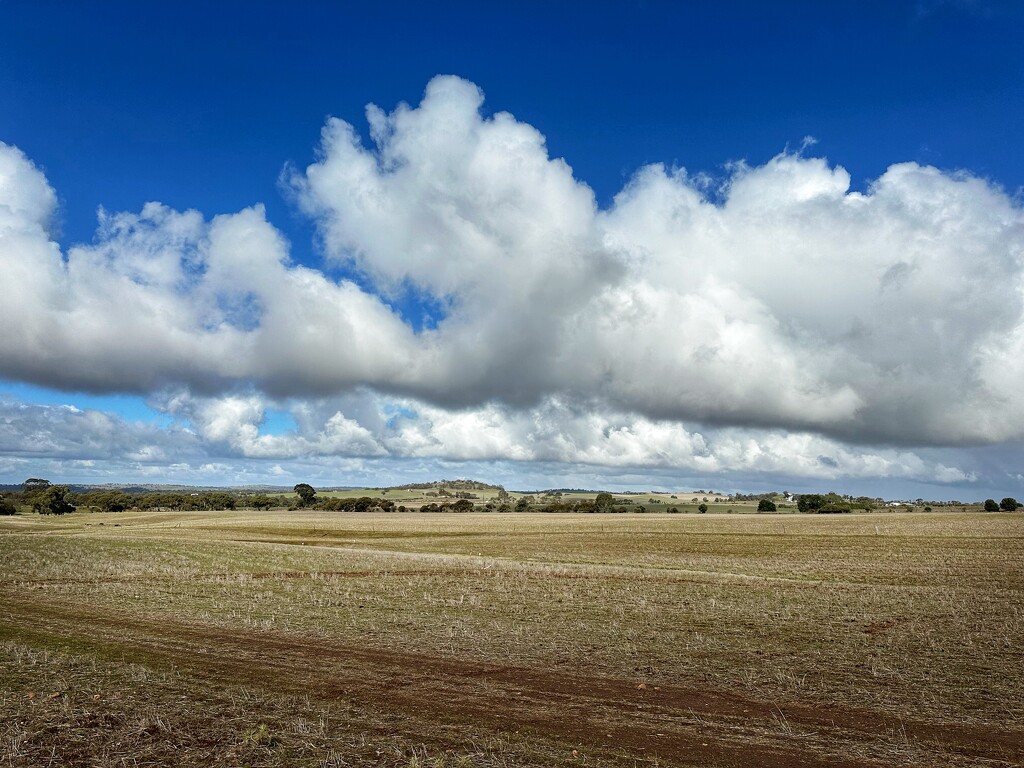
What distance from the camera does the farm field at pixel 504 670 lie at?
10.9 m

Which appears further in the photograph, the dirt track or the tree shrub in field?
the tree shrub in field

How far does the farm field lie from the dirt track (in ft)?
0.21

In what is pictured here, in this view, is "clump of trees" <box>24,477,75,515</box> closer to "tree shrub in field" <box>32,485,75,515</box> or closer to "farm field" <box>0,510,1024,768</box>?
"tree shrub in field" <box>32,485,75,515</box>

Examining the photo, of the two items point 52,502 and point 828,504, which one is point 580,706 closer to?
point 52,502

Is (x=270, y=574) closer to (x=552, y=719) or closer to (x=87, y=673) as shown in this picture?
(x=87, y=673)

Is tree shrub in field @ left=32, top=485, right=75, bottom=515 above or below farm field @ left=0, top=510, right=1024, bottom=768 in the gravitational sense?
below

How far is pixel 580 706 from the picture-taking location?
13.3m

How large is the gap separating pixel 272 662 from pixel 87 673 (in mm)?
4005

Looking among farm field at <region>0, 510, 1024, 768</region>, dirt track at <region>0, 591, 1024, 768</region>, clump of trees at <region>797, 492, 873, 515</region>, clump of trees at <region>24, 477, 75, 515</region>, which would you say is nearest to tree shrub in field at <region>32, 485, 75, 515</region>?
clump of trees at <region>24, 477, 75, 515</region>

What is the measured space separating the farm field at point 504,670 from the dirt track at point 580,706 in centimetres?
A: 7

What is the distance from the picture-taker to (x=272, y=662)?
16688 mm

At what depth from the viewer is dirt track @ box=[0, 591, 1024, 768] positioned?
36.0 ft

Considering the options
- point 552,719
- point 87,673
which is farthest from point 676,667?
point 87,673

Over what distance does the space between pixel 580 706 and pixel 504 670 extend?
Answer: 10.9 ft
